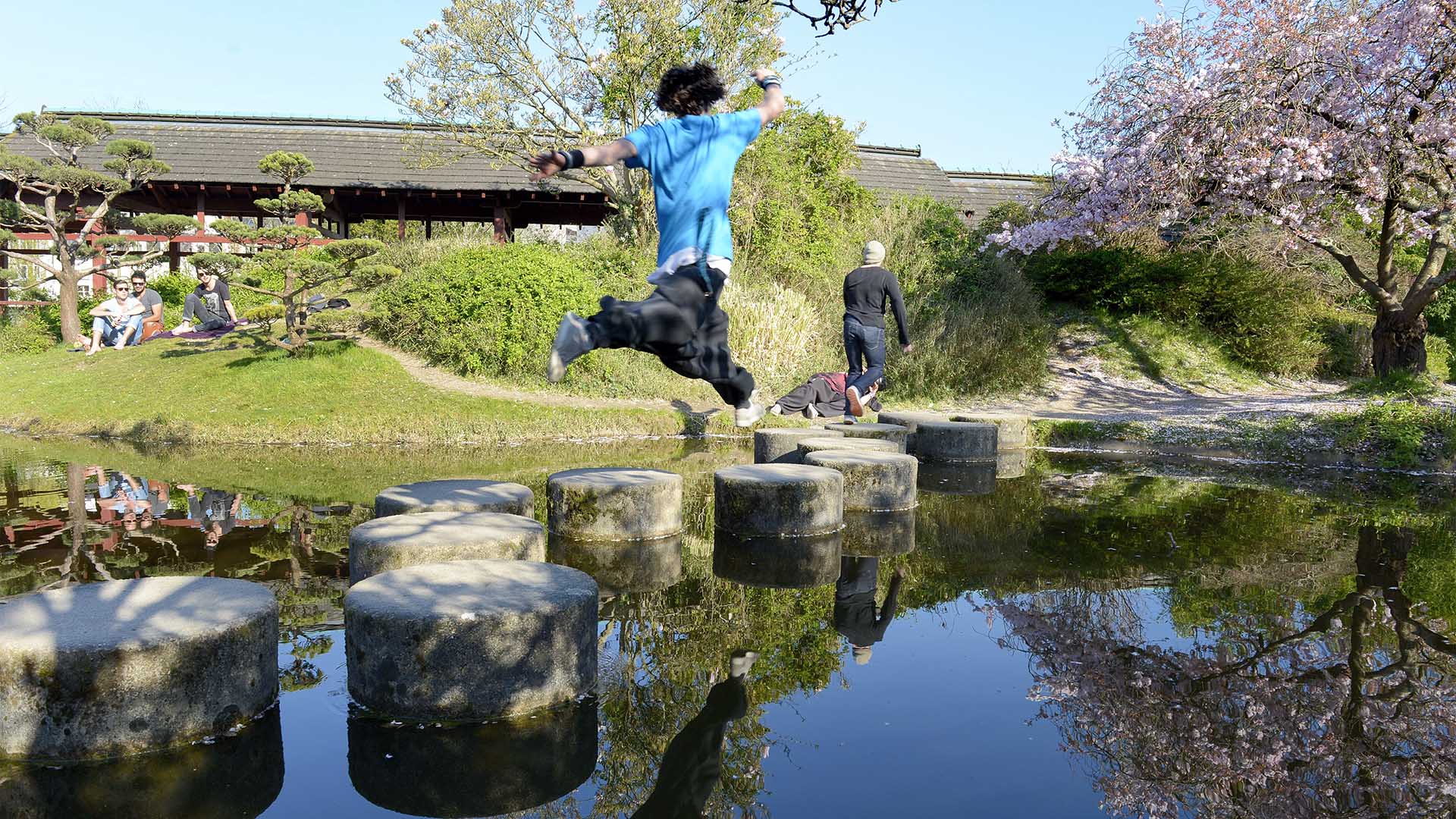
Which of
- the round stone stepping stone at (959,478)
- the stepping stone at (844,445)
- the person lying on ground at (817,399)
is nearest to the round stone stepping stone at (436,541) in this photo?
the stepping stone at (844,445)

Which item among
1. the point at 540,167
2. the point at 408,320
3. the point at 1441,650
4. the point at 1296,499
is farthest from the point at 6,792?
the point at 408,320

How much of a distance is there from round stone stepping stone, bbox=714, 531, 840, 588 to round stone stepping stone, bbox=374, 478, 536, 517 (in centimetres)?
130

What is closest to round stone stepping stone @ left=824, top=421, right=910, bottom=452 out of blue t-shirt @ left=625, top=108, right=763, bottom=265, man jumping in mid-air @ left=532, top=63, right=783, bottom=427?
man jumping in mid-air @ left=532, top=63, right=783, bottom=427

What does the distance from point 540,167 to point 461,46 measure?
16162 millimetres

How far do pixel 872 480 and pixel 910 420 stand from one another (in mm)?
4151

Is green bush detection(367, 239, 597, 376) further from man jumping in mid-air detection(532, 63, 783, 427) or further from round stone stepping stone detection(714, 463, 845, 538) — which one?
man jumping in mid-air detection(532, 63, 783, 427)

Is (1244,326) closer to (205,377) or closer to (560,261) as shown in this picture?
(560,261)

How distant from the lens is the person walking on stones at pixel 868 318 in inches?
416

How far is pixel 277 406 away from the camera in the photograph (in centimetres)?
1244

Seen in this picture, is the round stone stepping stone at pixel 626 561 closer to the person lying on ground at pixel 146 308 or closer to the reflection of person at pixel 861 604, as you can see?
the reflection of person at pixel 861 604

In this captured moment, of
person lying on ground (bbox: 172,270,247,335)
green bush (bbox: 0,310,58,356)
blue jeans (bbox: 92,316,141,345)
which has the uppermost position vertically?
person lying on ground (bbox: 172,270,247,335)

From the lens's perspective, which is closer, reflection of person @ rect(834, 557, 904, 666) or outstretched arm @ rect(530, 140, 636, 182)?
outstretched arm @ rect(530, 140, 636, 182)

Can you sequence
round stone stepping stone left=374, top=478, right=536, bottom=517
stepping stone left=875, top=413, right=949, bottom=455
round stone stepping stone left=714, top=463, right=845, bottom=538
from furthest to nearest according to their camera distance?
1. stepping stone left=875, top=413, right=949, bottom=455
2. round stone stepping stone left=714, top=463, right=845, bottom=538
3. round stone stepping stone left=374, top=478, right=536, bottom=517

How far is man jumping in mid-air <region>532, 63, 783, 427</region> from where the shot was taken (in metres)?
4.34
